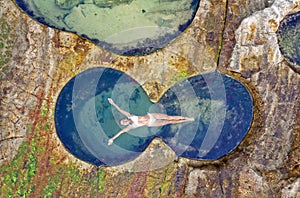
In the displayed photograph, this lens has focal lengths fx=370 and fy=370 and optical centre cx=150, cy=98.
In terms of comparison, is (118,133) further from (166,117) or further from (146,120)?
(166,117)

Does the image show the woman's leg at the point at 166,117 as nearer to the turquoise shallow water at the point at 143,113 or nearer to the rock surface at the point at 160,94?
the turquoise shallow water at the point at 143,113

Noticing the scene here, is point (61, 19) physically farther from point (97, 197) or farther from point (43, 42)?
point (97, 197)

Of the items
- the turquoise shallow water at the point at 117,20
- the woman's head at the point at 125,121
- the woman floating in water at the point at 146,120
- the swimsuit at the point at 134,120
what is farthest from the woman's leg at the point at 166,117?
the turquoise shallow water at the point at 117,20

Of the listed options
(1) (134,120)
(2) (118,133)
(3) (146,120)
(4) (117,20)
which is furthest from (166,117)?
(4) (117,20)

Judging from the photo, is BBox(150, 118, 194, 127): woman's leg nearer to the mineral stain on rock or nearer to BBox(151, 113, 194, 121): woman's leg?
BBox(151, 113, 194, 121): woman's leg

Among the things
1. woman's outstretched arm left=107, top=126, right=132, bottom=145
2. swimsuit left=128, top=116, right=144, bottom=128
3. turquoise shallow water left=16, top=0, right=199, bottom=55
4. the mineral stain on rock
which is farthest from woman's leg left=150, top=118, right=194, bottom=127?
the mineral stain on rock

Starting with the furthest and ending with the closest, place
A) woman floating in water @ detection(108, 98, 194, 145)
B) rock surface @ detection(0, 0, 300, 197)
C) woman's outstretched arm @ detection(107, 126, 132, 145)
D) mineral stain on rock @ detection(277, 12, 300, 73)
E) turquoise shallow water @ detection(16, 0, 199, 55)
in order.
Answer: turquoise shallow water @ detection(16, 0, 199, 55)
mineral stain on rock @ detection(277, 12, 300, 73)
rock surface @ detection(0, 0, 300, 197)
woman floating in water @ detection(108, 98, 194, 145)
woman's outstretched arm @ detection(107, 126, 132, 145)
